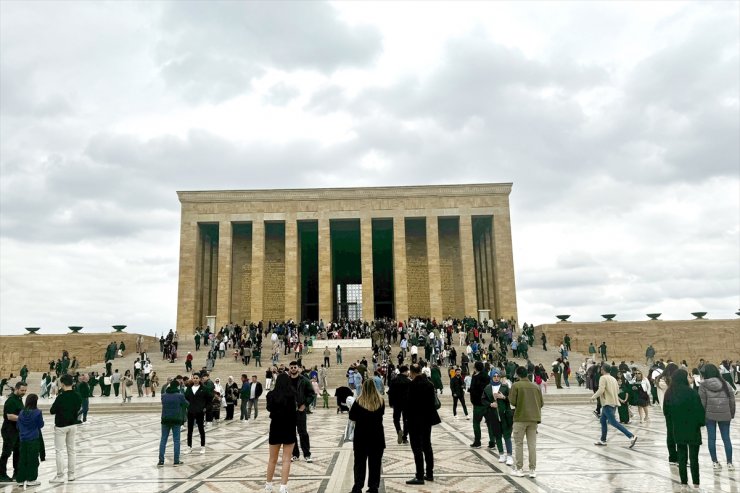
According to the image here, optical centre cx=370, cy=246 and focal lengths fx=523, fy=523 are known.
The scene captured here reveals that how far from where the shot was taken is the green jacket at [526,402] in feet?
21.5

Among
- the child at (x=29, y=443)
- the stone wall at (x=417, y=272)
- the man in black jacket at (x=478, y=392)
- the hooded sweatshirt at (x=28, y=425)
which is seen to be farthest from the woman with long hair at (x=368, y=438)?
the stone wall at (x=417, y=272)

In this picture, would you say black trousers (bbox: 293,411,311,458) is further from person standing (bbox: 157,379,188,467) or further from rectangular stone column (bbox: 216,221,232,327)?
rectangular stone column (bbox: 216,221,232,327)

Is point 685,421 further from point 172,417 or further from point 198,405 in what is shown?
point 198,405

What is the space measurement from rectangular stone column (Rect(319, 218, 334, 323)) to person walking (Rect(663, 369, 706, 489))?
29.8 m

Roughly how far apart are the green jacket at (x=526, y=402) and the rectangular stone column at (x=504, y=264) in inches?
1154

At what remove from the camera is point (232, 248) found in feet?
127

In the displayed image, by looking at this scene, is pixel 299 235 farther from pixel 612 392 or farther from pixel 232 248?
pixel 612 392

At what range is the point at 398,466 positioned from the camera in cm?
718

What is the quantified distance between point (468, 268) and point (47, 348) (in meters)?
25.8

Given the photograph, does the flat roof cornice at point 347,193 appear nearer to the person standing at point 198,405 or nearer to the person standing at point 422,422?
the person standing at point 198,405

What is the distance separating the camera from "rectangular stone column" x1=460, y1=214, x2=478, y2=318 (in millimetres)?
35559

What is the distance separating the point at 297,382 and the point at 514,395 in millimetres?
3030

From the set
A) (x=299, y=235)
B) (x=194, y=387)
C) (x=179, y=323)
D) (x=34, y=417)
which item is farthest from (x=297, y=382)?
(x=299, y=235)

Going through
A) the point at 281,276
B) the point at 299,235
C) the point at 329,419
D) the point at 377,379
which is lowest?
the point at 329,419
